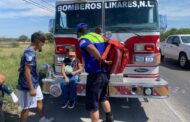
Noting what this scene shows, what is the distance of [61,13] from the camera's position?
24.2ft

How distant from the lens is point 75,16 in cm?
736

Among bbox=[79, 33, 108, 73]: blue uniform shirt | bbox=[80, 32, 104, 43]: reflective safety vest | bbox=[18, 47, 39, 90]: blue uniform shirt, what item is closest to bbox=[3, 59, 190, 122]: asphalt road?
bbox=[18, 47, 39, 90]: blue uniform shirt

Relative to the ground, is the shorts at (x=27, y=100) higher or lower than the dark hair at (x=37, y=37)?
lower

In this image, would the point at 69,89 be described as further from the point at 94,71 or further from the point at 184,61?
the point at 184,61

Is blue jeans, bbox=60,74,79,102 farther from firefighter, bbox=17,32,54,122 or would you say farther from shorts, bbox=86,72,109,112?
shorts, bbox=86,72,109,112

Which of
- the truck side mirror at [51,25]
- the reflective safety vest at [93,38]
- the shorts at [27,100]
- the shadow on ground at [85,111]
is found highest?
the truck side mirror at [51,25]

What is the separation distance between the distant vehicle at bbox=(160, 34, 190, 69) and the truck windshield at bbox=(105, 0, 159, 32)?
843 cm

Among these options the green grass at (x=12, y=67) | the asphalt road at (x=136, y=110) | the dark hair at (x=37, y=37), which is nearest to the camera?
the dark hair at (x=37, y=37)

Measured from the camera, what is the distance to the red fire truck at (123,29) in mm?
6777

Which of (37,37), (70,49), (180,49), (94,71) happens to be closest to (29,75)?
(37,37)

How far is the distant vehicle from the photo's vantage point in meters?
15.1

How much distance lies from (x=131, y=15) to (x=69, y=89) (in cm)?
207

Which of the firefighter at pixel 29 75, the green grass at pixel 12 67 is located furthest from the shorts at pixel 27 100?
the green grass at pixel 12 67

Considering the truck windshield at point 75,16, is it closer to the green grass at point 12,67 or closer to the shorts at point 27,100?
the green grass at point 12,67
